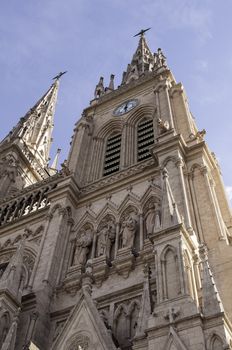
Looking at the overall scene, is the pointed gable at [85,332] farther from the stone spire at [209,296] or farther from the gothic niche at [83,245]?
the gothic niche at [83,245]

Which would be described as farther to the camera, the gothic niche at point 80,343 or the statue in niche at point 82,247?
the statue in niche at point 82,247

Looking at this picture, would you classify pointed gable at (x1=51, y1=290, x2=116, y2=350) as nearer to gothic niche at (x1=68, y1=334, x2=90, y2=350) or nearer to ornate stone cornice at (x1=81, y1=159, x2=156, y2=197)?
gothic niche at (x1=68, y1=334, x2=90, y2=350)

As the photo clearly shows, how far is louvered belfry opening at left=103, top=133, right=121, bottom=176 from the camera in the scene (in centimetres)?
2189

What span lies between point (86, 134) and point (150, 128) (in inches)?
136

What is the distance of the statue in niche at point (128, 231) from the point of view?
1541 cm

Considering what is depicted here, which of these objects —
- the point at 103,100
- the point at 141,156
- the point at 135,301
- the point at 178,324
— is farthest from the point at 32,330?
the point at 103,100

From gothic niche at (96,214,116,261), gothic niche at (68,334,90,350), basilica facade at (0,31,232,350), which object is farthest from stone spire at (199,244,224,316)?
gothic niche at (96,214,116,261)

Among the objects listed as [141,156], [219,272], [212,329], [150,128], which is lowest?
[212,329]

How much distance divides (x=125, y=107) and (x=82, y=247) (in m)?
11.6

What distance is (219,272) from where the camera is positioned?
12.5 m

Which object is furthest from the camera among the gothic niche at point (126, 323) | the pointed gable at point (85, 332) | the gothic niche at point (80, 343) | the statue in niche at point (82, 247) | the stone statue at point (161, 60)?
the stone statue at point (161, 60)

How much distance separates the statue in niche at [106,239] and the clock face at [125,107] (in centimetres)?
1008

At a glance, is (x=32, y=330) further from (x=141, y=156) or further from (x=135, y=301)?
(x=141, y=156)

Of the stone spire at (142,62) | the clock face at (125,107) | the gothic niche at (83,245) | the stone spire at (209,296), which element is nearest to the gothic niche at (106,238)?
the gothic niche at (83,245)
